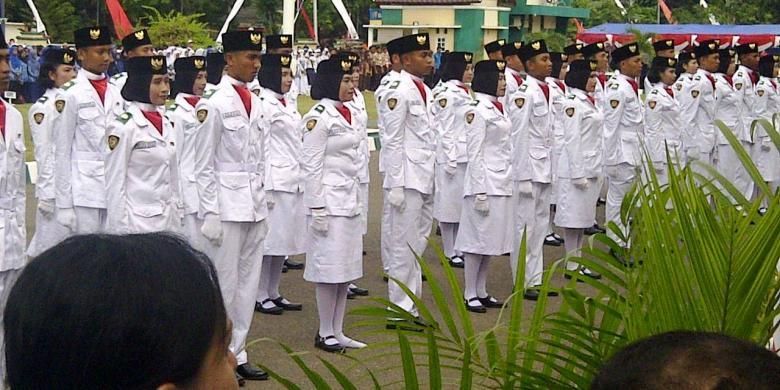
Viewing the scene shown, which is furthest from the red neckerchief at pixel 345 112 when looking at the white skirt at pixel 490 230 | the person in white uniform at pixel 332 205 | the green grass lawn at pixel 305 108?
the green grass lawn at pixel 305 108

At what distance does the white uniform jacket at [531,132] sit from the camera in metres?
8.54

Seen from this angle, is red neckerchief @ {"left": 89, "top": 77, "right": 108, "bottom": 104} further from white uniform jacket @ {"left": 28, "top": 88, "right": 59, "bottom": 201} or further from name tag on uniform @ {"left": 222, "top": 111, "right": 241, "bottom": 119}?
name tag on uniform @ {"left": 222, "top": 111, "right": 241, "bottom": 119}

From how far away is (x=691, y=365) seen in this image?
144cm

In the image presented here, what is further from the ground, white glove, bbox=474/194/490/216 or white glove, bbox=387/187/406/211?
white glove, bbox=387/187/406/211

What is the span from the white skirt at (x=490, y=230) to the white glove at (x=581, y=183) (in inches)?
51.5

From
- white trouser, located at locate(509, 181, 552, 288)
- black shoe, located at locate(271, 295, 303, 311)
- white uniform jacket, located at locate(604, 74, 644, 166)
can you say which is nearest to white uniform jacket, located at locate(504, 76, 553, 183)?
white trouser, located at locate(509, 181, 552, 288)

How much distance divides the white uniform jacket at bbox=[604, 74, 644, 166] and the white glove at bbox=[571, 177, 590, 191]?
795mm

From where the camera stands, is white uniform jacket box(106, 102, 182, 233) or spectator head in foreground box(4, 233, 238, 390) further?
white uniform jacket box(106, 102, 182, 233)

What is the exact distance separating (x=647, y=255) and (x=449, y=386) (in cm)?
274

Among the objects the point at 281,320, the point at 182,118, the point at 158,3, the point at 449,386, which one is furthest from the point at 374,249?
the point at 158,3

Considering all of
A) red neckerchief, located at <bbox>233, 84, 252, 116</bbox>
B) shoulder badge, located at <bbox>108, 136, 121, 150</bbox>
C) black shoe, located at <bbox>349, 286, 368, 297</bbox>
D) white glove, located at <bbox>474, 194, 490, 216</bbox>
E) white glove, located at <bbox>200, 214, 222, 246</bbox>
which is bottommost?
black shoe, located at <bbox>349, 286, 368, 297</bbox>

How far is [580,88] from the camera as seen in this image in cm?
958

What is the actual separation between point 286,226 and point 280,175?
344 mm

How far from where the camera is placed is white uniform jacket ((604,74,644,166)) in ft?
33.4
